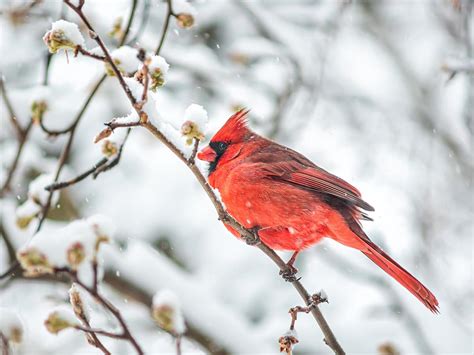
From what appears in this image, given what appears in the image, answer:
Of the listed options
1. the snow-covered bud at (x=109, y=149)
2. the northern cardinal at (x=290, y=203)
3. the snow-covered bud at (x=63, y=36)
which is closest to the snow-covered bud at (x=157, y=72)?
the snow-covered bud at (x=63, y=36)

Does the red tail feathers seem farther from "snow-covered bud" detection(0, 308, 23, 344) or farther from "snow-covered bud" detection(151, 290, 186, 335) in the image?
"snow-covered bud" detection(0, 308, 23, 344)

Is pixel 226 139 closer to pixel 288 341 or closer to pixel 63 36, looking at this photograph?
pixel 288 341

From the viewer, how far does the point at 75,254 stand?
1542 millimetres

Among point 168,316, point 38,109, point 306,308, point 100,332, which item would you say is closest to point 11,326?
point 100,332

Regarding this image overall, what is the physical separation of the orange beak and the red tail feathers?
0.83 metres

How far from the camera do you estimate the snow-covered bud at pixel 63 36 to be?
1.83 meters

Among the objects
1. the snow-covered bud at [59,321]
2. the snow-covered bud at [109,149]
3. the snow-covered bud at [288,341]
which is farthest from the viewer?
the snow-covered bud at [109,149]

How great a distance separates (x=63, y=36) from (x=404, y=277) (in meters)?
1.56

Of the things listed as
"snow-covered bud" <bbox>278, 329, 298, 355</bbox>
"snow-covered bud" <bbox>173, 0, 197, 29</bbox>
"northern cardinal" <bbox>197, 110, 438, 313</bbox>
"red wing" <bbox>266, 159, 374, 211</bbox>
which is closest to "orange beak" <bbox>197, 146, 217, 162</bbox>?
"northern cardinal" <bbox>197, 110, 438, 313</bbox>

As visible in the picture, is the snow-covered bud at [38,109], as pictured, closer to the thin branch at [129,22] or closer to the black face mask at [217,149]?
the thin branch at [129,22]

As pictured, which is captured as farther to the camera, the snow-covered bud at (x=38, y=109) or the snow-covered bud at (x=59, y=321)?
the snow-covered bud at (x=38, y=109)

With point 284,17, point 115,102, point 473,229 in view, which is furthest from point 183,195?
point 473,229

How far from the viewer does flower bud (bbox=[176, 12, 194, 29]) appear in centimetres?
229

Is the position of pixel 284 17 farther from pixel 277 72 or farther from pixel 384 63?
pixel 384 63
